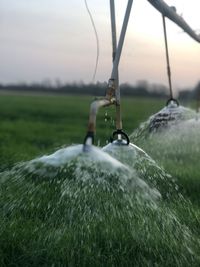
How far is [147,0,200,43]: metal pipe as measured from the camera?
3.52 m

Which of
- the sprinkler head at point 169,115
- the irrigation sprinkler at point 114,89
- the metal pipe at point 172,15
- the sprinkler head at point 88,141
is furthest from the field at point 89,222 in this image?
the metal pipe at point 172,15

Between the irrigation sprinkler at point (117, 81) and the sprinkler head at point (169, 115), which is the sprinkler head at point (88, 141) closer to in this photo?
the irrigation sprinkler at point (117, 81)

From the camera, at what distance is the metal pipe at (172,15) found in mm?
3516

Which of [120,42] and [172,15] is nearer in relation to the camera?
[120,42]

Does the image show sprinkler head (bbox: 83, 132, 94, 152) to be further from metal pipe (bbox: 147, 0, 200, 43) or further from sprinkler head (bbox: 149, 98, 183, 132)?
sprinkler head (bbox: 149, 98, 183, 132)

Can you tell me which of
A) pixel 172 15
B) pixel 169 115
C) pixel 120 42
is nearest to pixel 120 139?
pixel 120 42

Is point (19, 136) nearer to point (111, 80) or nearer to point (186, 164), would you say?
point (186, 164)

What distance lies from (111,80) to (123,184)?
0.47 metres

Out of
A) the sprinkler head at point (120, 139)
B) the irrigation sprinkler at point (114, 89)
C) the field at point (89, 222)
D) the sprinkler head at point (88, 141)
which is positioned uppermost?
the irrigation sprinkler at point (114, 89)

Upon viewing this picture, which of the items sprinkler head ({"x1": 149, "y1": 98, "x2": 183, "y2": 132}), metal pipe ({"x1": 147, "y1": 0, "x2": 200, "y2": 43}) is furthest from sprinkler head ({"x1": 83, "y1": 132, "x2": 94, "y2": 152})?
sprinkler head ({"x1": 149, "y1": 98, "x2": 183, "y2": 132})

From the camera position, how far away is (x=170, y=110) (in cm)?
452

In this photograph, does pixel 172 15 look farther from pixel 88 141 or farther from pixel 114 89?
pixel 88 141

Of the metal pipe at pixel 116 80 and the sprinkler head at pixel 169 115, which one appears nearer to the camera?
the metal pipe at pixel 116 80

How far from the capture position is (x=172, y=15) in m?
3.64
